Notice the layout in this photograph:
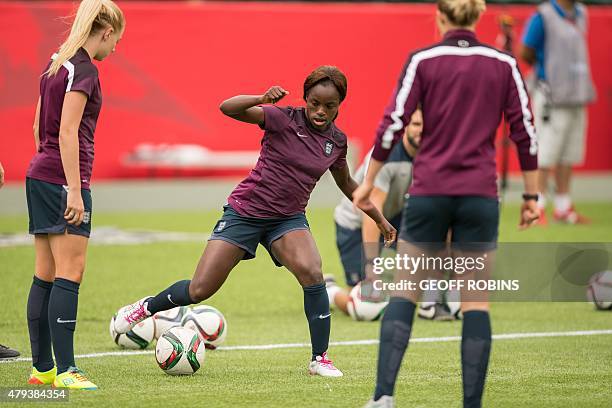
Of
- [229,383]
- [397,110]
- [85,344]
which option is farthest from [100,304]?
[397,110]

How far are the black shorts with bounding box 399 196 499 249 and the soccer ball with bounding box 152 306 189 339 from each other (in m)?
2.73

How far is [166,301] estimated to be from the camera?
667 cm

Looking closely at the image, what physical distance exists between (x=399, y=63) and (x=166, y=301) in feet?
45.2

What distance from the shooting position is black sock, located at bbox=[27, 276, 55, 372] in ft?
20.2

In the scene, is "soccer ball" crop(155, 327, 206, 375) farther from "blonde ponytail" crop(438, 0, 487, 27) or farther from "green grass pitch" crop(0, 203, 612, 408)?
"blonde ponytail" crop(438, 0, 487, 27)

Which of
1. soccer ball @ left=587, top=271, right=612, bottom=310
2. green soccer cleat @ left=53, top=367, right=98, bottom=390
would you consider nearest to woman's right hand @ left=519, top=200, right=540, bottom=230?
green soccer cleat @ left=53, top=367, right=98, bottom=390

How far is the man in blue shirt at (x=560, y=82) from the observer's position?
Answer: 1433 centimetres

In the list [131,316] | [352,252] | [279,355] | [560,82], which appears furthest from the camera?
[560,82]

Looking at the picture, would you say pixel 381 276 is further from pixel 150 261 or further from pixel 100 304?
pixel 150 261

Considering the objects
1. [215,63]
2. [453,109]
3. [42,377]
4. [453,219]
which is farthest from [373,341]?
[215,63]

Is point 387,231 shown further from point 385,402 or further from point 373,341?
point 373,341

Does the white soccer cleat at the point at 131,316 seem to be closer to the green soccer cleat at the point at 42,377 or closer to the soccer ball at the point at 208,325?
the soccer ball at the point at 208,325

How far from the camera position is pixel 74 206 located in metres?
5.72

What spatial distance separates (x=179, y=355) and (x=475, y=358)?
2.05m
